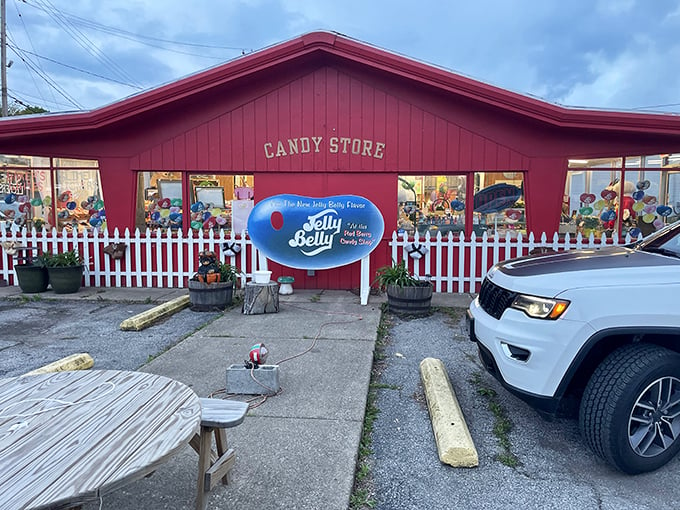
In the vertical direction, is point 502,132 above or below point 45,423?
above

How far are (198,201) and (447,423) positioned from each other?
702cm

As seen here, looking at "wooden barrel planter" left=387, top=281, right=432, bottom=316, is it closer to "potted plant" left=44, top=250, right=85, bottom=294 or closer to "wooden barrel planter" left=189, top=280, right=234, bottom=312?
"wooden barrel planter" left=189, top=280, right=234, bottom=312

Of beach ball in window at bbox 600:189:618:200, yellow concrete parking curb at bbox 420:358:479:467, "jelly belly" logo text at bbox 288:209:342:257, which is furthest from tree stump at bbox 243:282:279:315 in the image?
beach ball in window at bbox 600:189:618:200

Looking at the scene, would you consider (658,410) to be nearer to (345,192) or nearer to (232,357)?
(232,357)

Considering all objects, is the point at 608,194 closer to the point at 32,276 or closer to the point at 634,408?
the point at 634,408

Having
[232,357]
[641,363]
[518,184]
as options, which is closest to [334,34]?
[518,184]

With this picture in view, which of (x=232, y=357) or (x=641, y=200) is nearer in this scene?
(x=232, y=357)

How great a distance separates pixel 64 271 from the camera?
8289 mm

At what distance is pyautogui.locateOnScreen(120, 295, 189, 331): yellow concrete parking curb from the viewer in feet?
20.5

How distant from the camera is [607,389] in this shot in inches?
115

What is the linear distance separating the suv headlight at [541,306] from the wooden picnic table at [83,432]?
2115 mm

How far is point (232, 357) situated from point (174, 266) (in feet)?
15.2

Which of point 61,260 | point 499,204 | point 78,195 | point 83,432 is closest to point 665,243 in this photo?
point 83,432

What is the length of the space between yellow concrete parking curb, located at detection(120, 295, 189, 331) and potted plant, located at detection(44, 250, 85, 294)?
2236 mm
